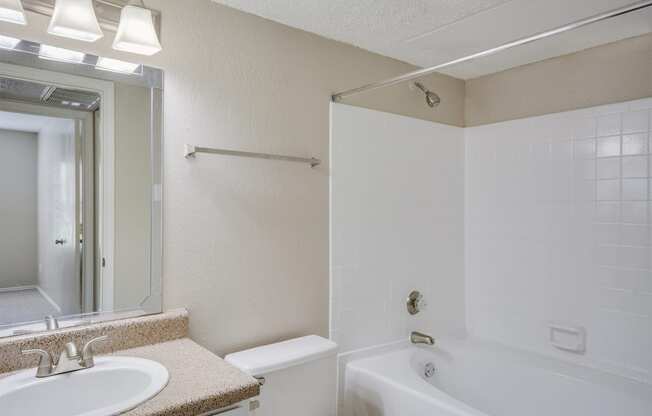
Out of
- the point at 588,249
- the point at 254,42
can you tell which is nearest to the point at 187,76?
the point at 254,42

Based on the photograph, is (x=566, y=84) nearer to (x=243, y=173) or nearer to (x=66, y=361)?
(x=243, y=173)

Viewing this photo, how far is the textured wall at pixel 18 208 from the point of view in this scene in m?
1.40

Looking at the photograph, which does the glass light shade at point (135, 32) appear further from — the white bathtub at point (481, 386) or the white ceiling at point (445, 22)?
the white bathtub at point (481, 386)

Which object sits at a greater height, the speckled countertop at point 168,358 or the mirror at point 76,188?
the mirror at point 76,188

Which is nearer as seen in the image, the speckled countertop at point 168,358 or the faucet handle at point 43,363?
the speckled countertop at point 168,358

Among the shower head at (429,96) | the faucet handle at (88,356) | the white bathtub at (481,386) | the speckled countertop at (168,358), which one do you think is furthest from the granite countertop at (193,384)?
the shower head at (429,96)

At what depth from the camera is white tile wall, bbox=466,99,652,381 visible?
7.11 feet

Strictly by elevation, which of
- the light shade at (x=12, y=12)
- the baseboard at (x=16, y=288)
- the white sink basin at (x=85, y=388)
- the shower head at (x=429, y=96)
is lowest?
the white sink basin at (x=85, y=388)

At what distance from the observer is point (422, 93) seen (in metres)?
2.66

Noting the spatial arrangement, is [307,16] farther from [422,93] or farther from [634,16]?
[634,16]

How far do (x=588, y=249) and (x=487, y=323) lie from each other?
750 mm

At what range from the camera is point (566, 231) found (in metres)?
2.41

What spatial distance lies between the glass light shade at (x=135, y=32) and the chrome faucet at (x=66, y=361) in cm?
95

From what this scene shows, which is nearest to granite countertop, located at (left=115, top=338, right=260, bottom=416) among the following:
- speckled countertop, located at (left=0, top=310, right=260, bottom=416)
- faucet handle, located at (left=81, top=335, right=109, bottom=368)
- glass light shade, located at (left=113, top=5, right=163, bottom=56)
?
speckled countertop, located at (left=0, top=310, right=260, bottom=416)
